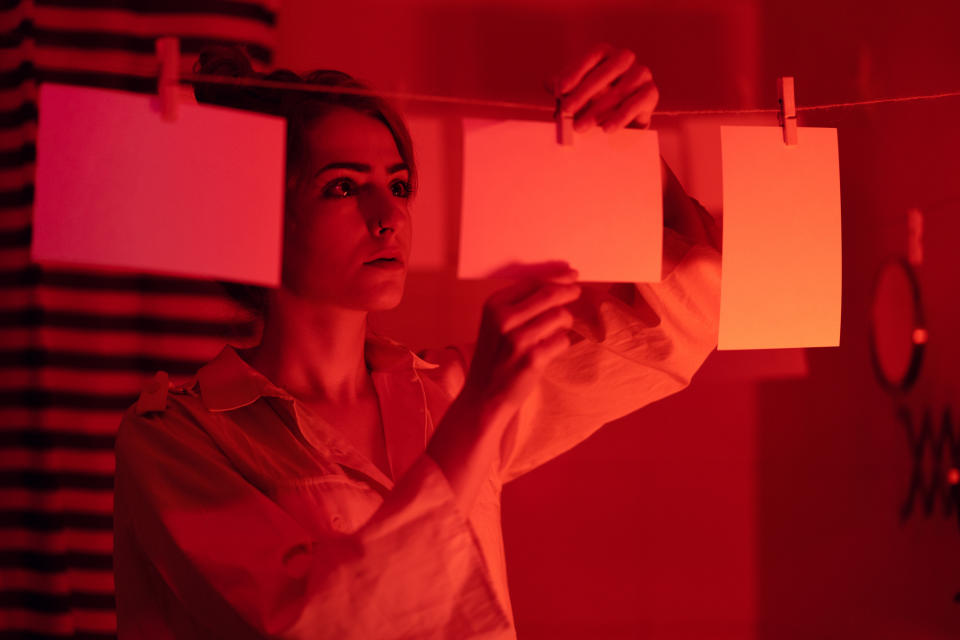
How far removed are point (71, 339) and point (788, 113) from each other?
4.19 ft

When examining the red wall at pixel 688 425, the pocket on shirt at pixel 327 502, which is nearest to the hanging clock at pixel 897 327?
the red wall at pixel 688 425

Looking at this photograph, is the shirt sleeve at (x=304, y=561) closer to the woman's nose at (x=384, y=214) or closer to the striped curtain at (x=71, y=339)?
the woman's nose at (x=384, y=214)

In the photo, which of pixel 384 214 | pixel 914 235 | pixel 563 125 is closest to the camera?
pixel 563 125

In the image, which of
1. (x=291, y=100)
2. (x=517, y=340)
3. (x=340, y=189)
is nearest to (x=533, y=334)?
(x=517, y=340)

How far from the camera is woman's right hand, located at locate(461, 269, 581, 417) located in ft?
2.45

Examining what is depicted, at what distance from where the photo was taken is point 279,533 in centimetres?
77

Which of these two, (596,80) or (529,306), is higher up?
(596,80)

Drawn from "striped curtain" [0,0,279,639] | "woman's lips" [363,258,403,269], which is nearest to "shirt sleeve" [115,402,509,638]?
"woman's lips" [363,258,403,269]

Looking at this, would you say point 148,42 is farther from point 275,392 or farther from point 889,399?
point 889,399

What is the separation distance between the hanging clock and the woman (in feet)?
1.94

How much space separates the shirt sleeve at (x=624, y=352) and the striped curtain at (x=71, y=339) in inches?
27.9

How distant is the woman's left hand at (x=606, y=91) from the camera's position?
2.59 ft

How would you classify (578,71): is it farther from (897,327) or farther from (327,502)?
(897,327)

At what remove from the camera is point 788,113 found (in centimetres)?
81
